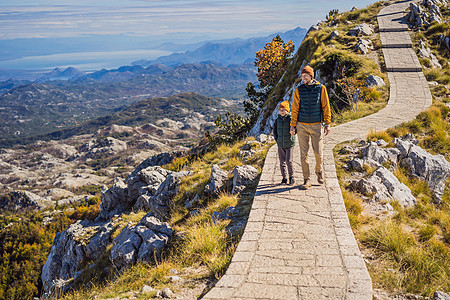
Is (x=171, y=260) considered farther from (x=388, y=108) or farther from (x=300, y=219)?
(x=388, y=108)

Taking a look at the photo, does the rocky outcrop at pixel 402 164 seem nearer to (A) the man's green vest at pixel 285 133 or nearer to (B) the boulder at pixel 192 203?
(A) the man's green vest at pixel 285 133

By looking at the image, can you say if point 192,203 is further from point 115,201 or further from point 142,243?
point 115,201

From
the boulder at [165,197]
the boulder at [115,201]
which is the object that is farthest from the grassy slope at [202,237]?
the boulder at [115,201]

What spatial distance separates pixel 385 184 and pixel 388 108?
8206mm

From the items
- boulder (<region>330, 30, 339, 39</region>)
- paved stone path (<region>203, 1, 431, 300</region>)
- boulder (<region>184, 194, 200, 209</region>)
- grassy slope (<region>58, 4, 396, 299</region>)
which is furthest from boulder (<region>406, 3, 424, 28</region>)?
boulder (<region>184, 194, 200, 209</region>)

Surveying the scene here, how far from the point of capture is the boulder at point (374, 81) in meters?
16.5

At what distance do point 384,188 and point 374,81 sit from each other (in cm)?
1195

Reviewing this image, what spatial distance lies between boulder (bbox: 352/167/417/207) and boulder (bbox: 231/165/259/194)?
313cm

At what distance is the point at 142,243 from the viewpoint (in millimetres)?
7715

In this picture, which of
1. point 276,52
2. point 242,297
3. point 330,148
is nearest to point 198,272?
point 242,297

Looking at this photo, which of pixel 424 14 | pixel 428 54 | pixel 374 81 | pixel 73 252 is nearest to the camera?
pixel 73 252

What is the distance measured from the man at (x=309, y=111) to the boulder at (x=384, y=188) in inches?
60.4

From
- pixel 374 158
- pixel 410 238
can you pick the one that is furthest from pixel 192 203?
pixel 410 238

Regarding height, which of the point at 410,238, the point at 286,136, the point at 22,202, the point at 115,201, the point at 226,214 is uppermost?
the point at 286,136
